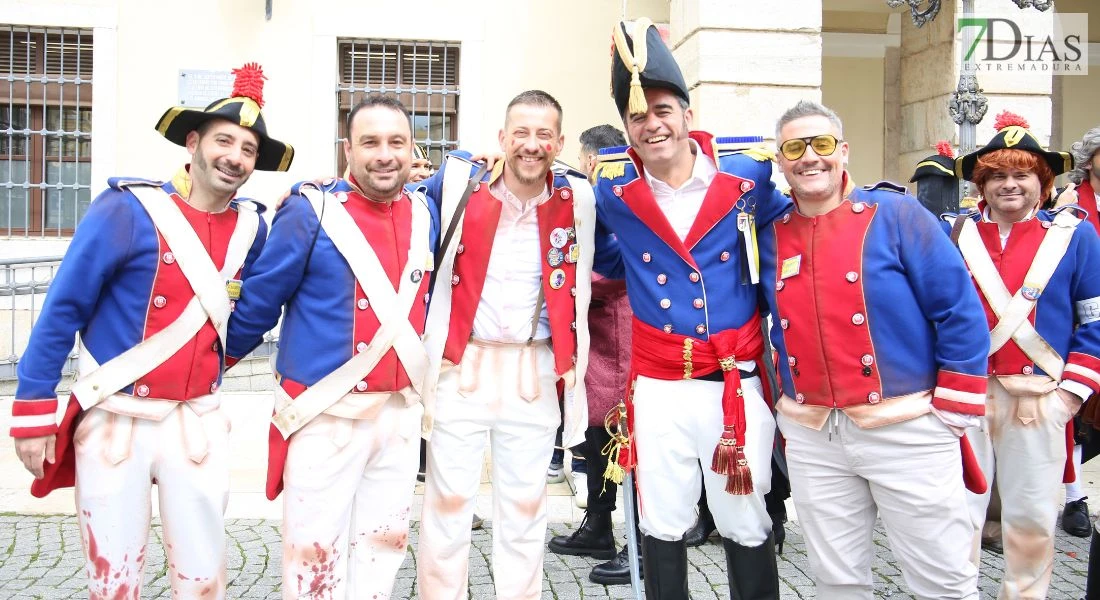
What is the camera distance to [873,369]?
289cm

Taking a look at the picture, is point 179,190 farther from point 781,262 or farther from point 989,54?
point 989,54

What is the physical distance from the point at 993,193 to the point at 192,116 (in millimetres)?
2992

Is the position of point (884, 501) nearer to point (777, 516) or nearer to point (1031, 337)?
point (1031, 337)

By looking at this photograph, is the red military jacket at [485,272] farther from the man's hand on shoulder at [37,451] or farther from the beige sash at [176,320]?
the man's hand on shoulder at [37,451]

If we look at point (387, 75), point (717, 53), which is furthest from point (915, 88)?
point (387, 75)

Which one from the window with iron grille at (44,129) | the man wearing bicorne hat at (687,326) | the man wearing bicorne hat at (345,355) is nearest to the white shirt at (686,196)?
the man wearing bicorne hat at (687,326)

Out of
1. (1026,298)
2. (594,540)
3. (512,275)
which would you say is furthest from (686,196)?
(594,540)

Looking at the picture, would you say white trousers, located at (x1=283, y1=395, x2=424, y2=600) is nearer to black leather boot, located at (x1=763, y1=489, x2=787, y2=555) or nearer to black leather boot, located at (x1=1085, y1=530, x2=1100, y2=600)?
black leather boot, located at (x1=763, y1=489, x2=787, y2=555)

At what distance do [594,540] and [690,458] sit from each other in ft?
4.99

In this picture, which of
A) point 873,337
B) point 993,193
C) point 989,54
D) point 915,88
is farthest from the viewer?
point 915,88

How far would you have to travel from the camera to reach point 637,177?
10.6ft

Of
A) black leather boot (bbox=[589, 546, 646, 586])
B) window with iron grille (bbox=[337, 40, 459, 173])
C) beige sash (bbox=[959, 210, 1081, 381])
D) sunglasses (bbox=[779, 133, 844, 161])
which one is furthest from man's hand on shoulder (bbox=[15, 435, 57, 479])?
window with iron grille (bbox=[337, 40, 459, 173])

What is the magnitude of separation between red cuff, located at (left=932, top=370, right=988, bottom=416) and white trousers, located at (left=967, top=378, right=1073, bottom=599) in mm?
873

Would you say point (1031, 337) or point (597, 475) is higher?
point (1031, 337)
